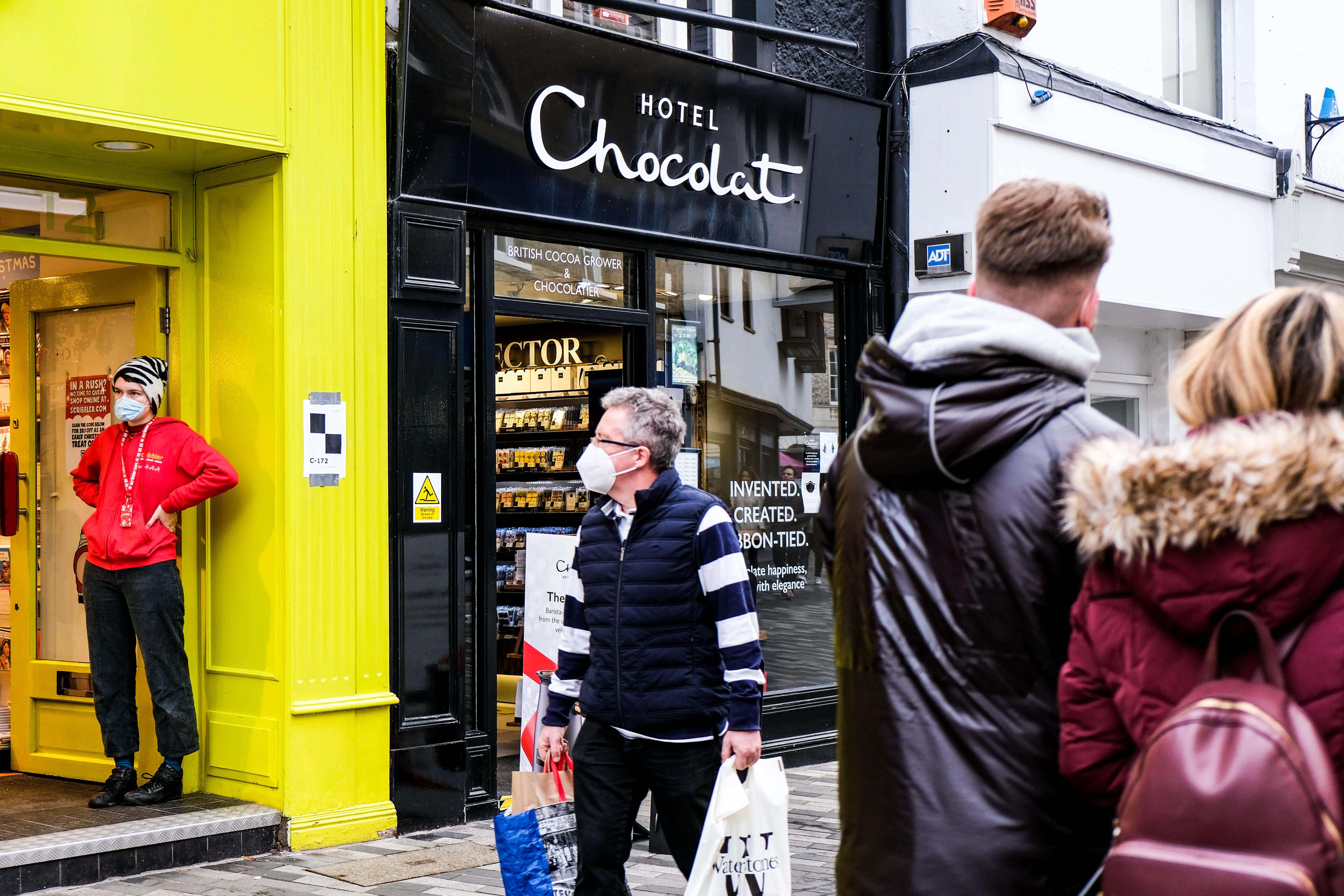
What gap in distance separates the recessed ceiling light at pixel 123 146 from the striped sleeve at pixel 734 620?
341 centimetres

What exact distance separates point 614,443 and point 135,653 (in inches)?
131

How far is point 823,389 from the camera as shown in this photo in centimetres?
913

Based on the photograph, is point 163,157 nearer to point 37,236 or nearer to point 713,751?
point 37,236

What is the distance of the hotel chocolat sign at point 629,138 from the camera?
680 cm

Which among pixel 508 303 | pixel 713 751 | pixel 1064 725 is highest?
pixel 508 303

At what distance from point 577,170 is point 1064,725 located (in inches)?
231

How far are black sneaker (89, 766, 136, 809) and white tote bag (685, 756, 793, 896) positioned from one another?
3.40m

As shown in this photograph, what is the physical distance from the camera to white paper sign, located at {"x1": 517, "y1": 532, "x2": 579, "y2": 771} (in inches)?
247

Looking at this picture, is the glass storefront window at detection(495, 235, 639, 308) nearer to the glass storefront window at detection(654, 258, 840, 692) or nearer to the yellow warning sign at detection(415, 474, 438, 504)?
the glass storefront window at detection(654, 258, 840, 692)

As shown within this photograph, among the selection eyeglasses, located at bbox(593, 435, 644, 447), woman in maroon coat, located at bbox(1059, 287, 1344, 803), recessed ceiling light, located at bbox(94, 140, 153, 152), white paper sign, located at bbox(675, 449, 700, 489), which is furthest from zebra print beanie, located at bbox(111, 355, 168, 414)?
woman in maroon coat, located at bbox(1059, 287, 1344, 803)

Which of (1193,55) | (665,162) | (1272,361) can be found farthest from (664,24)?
(1272,361)

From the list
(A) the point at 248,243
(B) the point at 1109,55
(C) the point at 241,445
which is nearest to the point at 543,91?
(A) the point at 248,243

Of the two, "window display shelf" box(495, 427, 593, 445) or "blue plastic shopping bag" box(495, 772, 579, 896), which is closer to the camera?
"blue plastic shopping bag" box(495, 772, 579, 896)

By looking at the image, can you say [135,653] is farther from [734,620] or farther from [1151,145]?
[1151,145]
